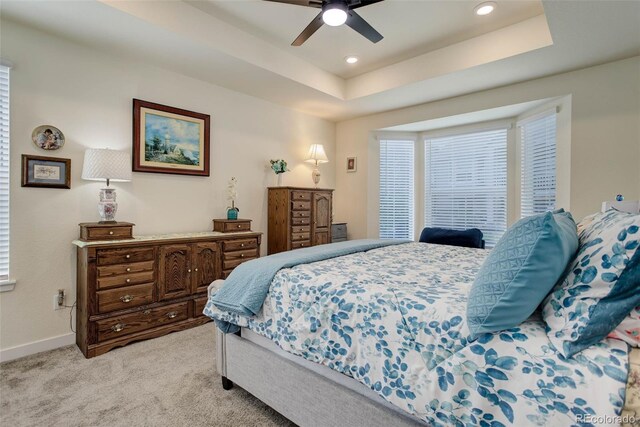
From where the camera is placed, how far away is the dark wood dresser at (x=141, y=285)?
8.09ft

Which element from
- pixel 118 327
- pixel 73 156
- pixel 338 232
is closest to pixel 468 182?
pixel 338 232

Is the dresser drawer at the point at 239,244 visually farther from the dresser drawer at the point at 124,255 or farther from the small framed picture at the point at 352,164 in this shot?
the small framed picture at the point at 352,164

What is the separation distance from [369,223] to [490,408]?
13.3 ft

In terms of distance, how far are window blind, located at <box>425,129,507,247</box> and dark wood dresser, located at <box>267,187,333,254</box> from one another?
1865 mm

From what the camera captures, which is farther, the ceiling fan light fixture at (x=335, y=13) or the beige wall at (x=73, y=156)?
the beige wall at (x=73, y=156)

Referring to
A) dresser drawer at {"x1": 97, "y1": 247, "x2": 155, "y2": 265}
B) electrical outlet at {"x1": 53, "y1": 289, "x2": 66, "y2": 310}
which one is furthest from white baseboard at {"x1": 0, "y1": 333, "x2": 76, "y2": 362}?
dresser drawer at {"x1": 97, "y1": 247, "x2": 155, "y2": 265}

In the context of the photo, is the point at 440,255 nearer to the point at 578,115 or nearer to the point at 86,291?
the point at 578,115

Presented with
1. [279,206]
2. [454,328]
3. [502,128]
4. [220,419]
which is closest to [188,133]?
[279,206]

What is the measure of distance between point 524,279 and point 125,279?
2864 mm

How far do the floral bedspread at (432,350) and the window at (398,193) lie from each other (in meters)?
3.24

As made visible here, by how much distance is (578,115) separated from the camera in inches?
124

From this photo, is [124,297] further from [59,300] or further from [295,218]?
[295,218]

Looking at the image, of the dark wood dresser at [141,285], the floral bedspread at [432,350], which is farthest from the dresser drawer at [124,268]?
the floral bedspread at [432,350]

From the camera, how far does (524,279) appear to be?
999mm
